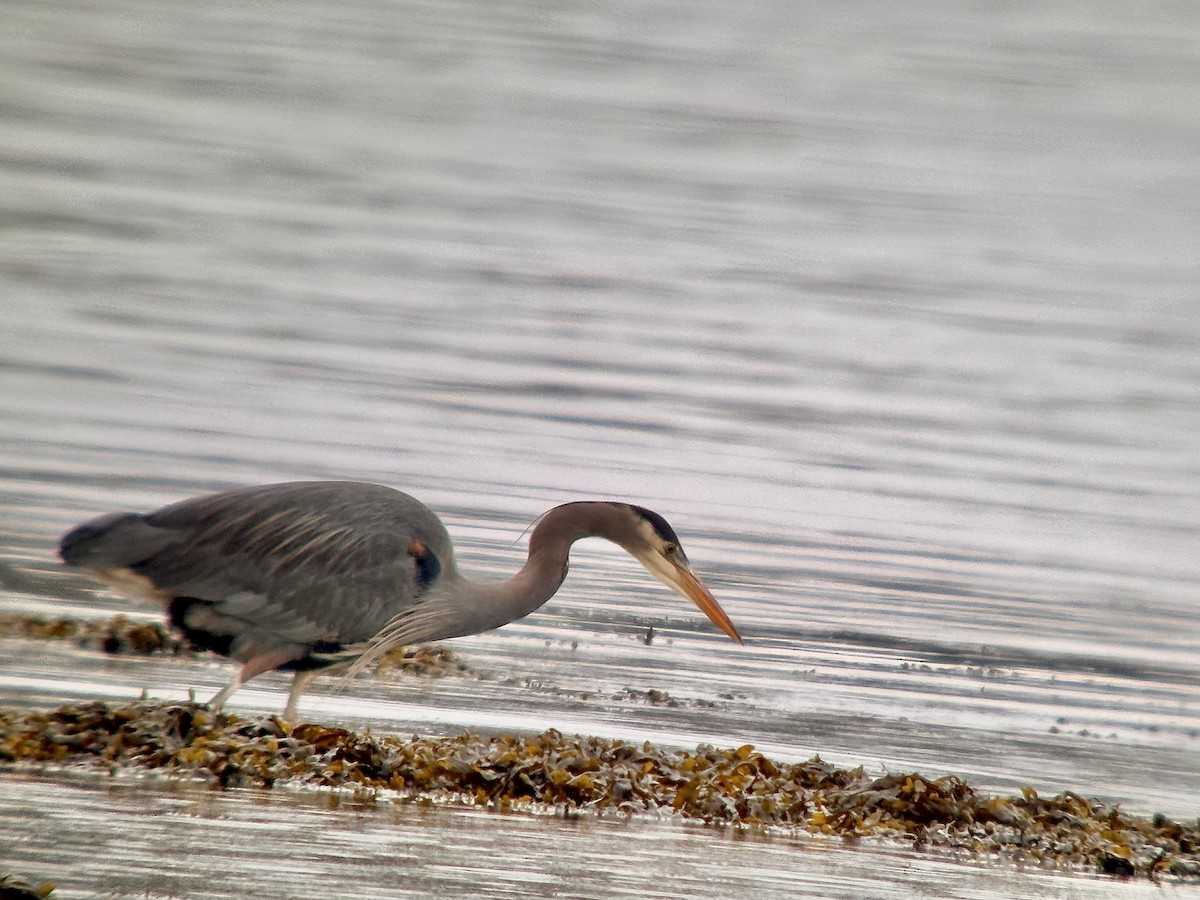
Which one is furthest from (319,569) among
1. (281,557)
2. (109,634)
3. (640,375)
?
(640,375)

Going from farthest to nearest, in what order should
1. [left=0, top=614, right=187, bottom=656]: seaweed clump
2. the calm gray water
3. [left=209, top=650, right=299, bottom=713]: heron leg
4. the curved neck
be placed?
1. [left=0, top=614, right=187, bottom=656]: seaweed clump
2. the curved neck
3. the calm gray water
4. [left=209, top=650, right=299, bottom=713]: heron leg

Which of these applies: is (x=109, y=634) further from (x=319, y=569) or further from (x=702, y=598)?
(x=702, y=598)

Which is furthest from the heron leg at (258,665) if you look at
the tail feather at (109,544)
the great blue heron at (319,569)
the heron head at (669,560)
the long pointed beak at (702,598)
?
the long pointed beak at (702,598)

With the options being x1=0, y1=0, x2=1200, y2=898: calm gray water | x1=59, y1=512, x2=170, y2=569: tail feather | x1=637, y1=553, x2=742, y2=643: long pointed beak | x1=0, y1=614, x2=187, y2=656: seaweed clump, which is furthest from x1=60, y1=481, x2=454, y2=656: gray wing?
x1=637, y1=553, x2=742, y2=643: long pointed beak

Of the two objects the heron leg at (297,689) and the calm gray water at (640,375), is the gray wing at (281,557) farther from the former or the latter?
the calm gray water at (640,375)

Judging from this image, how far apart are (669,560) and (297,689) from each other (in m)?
1.48

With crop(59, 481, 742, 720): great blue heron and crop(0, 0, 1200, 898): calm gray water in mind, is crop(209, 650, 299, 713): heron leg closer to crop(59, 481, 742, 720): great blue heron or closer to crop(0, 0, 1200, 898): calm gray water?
crop(59, 481, 742, 720): great blue heron

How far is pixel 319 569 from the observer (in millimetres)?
6543

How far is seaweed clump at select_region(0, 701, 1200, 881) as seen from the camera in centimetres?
525

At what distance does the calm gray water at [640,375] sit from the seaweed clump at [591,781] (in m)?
0.26

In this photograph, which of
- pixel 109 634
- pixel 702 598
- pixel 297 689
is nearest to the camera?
pixel 297 689

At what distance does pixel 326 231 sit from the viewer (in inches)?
748

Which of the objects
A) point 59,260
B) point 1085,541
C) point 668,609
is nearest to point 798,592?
point 668,609

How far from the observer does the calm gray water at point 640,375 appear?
638cm
